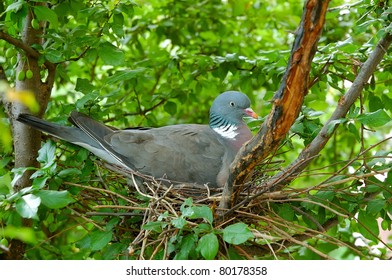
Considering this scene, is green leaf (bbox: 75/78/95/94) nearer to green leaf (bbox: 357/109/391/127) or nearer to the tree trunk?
the tree trunk

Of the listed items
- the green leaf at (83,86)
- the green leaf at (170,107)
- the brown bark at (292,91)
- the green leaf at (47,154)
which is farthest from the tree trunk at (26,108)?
the brown bark at (292,91)

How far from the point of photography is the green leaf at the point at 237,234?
187cm

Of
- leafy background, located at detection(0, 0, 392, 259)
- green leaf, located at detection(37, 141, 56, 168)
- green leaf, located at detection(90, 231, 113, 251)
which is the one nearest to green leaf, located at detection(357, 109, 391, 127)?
leafy background, located at detection(0, 0, 392, 259)

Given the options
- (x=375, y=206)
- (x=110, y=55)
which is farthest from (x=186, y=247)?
(x=110, y=55)

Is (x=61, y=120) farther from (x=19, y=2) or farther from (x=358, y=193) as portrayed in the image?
(x=358, y=193)

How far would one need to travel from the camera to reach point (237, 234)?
74.6 inches

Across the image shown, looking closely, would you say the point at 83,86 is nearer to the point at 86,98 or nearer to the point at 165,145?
the point at 86,98

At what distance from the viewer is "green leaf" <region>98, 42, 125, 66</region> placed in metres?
2.64

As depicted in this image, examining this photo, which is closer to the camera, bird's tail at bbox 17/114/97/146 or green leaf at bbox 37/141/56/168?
green leaf at bbox 37/141/56/168

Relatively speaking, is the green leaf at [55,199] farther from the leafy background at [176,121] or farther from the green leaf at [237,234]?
the green leaf at [237,234]

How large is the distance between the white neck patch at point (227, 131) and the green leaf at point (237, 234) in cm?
118

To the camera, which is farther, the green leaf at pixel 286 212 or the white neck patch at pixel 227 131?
the white neck patch at pixel 227 131

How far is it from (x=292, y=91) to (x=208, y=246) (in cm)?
53

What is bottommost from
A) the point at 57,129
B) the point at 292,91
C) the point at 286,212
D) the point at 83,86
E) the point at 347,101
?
the point at 286,212
